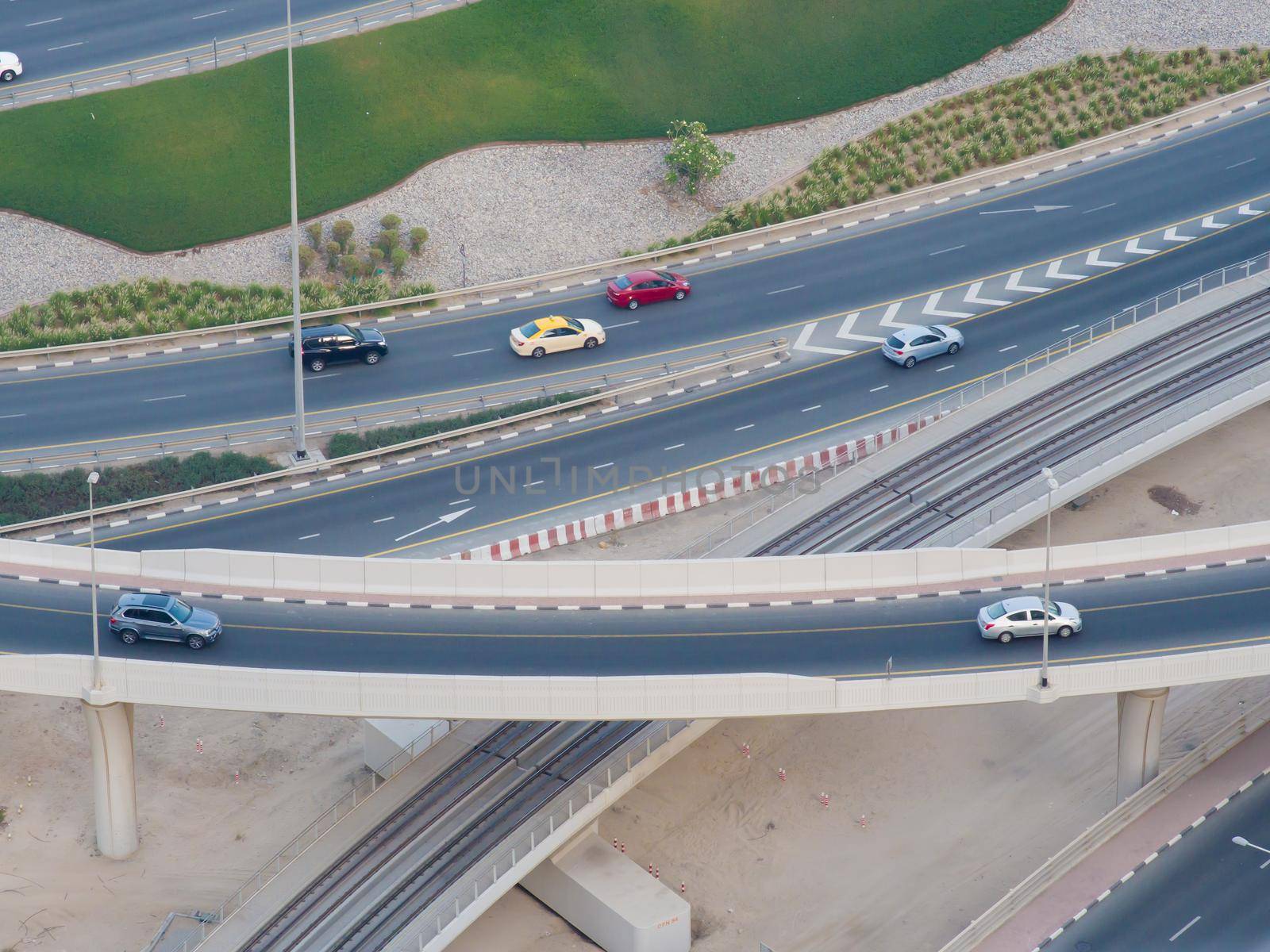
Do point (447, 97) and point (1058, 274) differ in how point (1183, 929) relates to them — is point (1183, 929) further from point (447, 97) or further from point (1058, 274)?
point (447, 97)

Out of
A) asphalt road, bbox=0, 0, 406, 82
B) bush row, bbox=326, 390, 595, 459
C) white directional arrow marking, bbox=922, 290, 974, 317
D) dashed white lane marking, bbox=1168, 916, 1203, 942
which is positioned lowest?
dashed white lane marking, bbox=1168, 916, 1203, 942

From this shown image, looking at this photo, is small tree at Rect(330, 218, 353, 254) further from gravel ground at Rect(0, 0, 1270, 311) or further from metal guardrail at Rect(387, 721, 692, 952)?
metal guardrail at Rect(387, 721, 692, 952)

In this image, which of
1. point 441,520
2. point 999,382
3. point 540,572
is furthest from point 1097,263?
point 540,572

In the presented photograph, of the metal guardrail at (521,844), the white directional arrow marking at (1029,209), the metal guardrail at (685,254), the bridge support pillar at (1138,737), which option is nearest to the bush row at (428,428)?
the metal guardrail at (685,254)

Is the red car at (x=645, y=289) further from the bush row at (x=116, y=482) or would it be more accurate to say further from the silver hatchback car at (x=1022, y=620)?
the silver hatchback car at (x=1022, y=620)

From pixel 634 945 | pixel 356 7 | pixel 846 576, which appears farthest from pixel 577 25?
pixel 634 945

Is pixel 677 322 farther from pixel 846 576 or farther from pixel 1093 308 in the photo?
pixel 846 576

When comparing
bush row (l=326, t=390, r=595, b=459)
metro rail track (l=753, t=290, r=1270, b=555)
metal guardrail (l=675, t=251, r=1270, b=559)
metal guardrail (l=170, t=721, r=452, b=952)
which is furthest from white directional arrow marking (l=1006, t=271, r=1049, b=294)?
metal guardrail (l=170, t=721, r=452, b=952)
